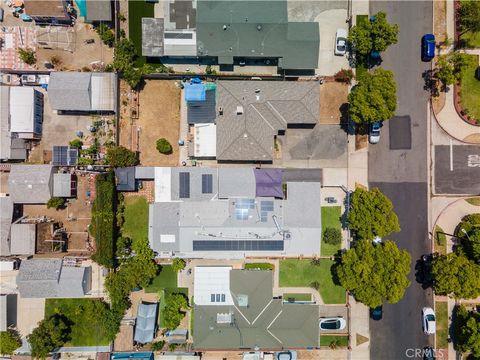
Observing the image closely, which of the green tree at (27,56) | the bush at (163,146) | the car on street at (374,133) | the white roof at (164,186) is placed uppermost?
the green tree at (27,56)

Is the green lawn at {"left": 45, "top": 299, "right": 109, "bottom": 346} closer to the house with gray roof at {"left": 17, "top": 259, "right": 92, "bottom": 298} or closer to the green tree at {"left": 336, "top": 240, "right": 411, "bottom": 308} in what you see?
the house with gray roof at {"left": 17, "top": 259, "right": 92, "bottom": 298}

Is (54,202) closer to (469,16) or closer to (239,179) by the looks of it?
(239,179)

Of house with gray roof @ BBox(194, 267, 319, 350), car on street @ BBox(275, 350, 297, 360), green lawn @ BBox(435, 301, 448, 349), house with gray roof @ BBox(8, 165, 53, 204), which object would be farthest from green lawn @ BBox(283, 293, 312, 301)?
house with gray roof @ BBox(8, 165, 53, 204)

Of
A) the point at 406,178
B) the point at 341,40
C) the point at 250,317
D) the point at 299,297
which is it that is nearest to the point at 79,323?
the point at 250,317

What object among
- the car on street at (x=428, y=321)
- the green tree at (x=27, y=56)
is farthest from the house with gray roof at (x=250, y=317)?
the green tree at (x=27, y=56)

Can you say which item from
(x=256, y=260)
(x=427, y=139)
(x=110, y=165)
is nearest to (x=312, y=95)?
(x=427, y=139)

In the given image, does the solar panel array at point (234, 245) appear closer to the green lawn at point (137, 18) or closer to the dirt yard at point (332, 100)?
the dirt yard at point (332, 100)
